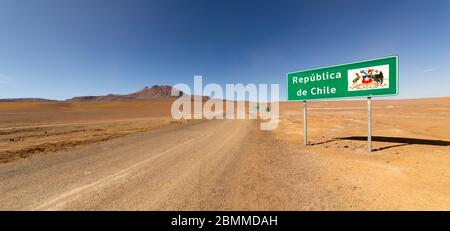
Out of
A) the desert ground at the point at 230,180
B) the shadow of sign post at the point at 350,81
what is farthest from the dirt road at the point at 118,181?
the shadow of sign post at the point at 350,81

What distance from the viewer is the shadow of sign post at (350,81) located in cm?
886

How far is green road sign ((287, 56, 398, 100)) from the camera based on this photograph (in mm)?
8875

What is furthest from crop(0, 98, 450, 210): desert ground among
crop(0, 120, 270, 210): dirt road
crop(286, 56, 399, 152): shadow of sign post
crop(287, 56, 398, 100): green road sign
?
crop(287, 56, 398, 100): green road sign

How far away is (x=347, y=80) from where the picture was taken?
33.2 ft

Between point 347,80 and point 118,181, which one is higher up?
point 347,80

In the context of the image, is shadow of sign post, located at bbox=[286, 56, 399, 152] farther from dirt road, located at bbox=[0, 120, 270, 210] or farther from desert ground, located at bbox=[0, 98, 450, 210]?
dirt road, located at bbox=[0, 120, 270, 210]

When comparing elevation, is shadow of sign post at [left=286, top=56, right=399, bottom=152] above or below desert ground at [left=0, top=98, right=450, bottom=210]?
above

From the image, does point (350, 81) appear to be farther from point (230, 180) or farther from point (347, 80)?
point (230, 180)

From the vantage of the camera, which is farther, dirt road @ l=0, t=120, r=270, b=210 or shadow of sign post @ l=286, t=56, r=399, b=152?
shadow of sign post @ l=286, t=56, r=399, b=152

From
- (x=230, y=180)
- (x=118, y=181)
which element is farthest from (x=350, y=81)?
(x=118, y=181)

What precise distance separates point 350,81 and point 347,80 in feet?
0.49

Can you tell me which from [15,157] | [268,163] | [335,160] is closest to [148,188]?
[268,163]

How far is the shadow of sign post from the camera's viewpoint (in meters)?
8.86

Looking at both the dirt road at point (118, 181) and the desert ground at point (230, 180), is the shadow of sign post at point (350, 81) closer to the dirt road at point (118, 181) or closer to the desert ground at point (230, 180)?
the desert ground at point (230, 180)
